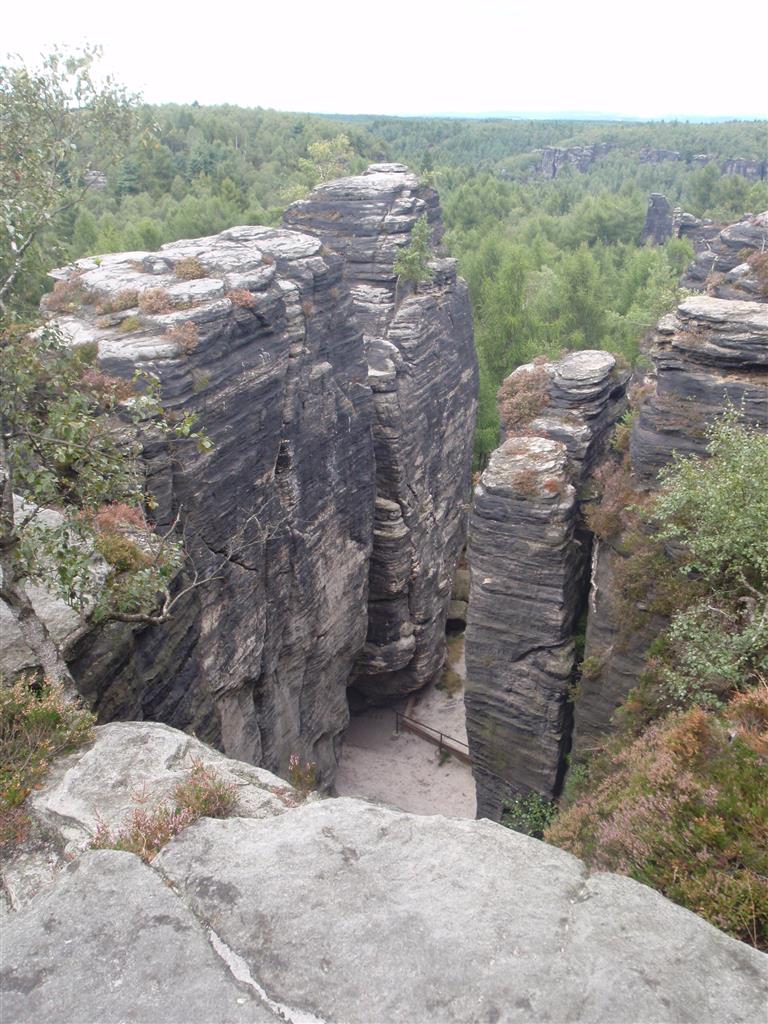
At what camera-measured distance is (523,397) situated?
875 inches

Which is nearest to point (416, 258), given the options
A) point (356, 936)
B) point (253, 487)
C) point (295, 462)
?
point (295, 462)

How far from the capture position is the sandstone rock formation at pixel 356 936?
18.7 feet

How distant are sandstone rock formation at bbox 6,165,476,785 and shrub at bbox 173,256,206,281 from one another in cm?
5

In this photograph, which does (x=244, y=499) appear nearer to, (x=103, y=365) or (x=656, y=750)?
(x=103, y=365)

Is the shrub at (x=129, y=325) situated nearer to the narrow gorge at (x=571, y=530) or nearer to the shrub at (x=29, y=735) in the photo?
the narrow gorge at (x=571, y=530)

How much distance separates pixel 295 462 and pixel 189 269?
608cm

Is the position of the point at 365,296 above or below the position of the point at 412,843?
above

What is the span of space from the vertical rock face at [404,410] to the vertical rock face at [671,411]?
35.4 feet

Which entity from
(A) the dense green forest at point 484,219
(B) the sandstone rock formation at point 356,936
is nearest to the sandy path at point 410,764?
(A) the dense green forest at point 484,219

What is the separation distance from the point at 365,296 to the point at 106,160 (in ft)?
68.5

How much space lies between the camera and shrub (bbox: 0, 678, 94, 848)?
810cm

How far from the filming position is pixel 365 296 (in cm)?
3072

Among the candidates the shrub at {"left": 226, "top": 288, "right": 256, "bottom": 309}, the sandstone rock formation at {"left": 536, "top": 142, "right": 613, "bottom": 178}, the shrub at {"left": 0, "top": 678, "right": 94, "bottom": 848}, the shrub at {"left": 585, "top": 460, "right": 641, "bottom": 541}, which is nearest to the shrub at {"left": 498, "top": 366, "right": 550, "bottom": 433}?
the shrub at {"left": 585, "top": 460, "right": 641, "bottom": 541}

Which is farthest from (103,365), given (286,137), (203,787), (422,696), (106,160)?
(286,137)
